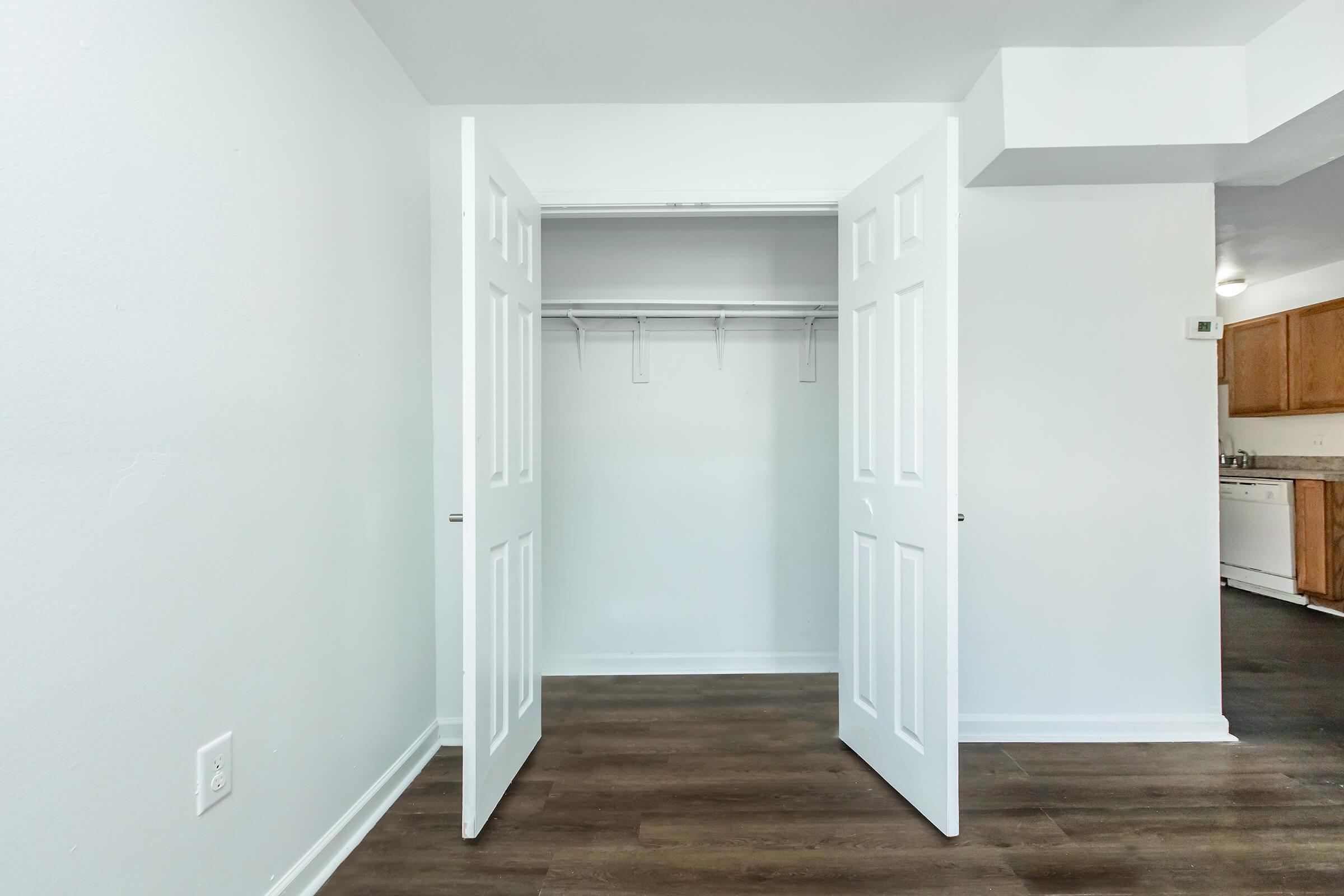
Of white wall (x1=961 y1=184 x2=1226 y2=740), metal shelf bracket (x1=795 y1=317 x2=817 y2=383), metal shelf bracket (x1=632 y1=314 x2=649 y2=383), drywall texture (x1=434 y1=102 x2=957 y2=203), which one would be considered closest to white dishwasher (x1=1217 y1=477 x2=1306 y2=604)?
white wall (x1=961 y1=184 x2=1226 y2=740)

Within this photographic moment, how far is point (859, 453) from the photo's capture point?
2.29m

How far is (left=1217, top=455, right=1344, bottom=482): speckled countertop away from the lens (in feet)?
13.8

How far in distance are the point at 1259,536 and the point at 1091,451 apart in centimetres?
350

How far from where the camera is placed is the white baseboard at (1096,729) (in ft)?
7.89

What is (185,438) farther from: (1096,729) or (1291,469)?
(1291,469)

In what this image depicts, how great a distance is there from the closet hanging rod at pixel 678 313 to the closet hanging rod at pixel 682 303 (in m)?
0.03

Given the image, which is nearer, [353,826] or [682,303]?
[353,826]

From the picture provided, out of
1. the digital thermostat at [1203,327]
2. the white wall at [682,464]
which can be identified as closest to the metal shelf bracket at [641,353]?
the white wall at [682,464]

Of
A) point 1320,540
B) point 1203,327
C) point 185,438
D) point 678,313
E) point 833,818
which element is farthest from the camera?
point 1320,540

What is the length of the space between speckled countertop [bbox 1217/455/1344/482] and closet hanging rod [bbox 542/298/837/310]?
11.7ft

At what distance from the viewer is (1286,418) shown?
4789 mm

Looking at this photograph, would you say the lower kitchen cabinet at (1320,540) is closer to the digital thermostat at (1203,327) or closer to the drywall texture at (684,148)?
the digital thermostat at (1203,327)

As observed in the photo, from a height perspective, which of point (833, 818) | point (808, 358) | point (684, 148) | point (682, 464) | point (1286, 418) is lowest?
point (833, 818)

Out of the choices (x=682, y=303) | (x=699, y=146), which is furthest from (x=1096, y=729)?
(x=699, y=146)
